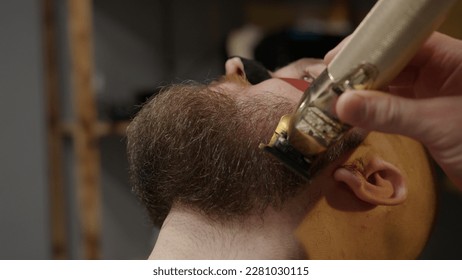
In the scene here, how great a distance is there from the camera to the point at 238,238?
62 centimetres

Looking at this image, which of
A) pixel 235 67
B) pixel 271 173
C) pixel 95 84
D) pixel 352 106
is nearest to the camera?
pixel 352 106

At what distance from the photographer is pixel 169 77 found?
1.38m

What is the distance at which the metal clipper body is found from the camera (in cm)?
40

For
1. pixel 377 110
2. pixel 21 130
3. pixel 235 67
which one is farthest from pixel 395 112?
pixel 21 130

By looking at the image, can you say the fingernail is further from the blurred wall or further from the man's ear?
the blurred wall

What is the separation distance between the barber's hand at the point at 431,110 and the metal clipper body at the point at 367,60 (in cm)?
2

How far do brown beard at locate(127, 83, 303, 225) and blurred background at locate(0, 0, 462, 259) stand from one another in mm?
642

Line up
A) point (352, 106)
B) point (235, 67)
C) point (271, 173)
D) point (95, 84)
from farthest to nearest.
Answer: point (95, 84)
point (235, 67)
point (271, 173)
point (352, 106)

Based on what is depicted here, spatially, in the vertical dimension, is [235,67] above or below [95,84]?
above

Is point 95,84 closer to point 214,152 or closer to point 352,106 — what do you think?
point 214,152

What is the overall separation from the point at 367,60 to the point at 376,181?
9.2 inches

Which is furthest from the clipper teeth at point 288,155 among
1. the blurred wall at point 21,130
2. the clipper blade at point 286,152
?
the blurred wall at point 21,130

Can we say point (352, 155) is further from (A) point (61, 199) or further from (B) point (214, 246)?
(A) point (61, 199)
